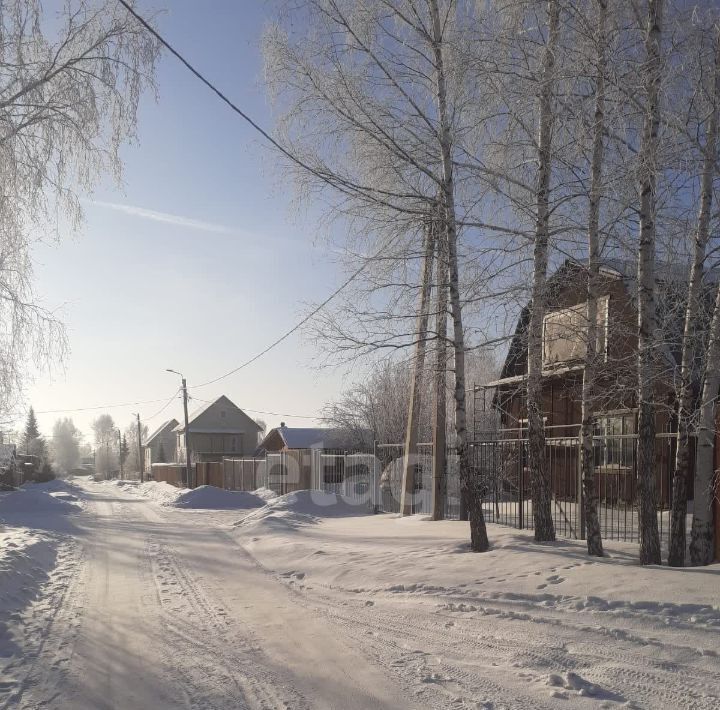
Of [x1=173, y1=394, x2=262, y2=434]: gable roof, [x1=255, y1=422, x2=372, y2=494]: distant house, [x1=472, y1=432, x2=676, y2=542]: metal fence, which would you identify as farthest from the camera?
[x1=173, y1=394, x2=262, y2=434]: gable roof

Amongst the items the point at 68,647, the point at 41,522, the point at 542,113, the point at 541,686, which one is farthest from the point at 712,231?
the point at 41,522

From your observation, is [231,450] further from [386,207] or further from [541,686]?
[541,686]

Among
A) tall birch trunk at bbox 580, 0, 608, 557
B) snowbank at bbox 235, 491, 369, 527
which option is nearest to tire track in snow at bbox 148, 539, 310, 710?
tall birch trunk at bbox 580, 0, 608, 557

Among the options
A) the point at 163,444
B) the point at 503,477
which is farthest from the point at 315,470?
the point at 163,444

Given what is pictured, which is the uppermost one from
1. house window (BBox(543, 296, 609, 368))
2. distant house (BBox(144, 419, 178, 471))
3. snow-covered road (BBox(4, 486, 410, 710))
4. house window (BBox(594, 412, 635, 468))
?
house window (BBox(543, 296, 609, 368))

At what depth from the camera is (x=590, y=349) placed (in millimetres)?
9008

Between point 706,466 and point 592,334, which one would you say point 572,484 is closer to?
point 592,334

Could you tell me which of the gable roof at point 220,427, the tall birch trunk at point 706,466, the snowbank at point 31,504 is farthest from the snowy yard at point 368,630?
the gable roof at point 220,427

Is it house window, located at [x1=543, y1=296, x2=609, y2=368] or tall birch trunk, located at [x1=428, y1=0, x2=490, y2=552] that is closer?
house window, located at [x1=543, y1=296, x2=609, y2=368]

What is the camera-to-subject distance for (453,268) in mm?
9812

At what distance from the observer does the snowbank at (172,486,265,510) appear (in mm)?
25859

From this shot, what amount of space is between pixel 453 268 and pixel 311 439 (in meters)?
44.6

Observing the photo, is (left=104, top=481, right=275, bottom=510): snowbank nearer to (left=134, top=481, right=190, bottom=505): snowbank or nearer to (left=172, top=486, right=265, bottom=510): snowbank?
(left=172, top=486, right=265, bottom=510): snowbank

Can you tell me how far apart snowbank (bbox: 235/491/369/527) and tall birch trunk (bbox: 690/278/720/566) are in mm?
10214
